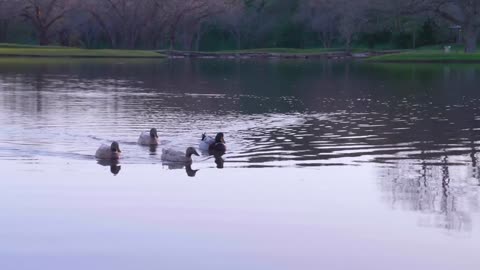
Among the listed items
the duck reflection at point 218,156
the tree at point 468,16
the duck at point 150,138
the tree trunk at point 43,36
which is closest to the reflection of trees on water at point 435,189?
the duck reflection at point 218,156

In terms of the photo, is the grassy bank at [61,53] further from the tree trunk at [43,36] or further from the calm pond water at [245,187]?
the calm pond water at [245,187]

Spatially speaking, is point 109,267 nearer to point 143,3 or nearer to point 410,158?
point 410,158

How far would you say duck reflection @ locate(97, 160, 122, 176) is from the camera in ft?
64.0

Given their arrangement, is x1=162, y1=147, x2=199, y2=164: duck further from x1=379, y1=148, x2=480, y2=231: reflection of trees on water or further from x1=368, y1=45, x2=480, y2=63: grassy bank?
x1=368, y1=45, x2=480, y2=63: grassy bank

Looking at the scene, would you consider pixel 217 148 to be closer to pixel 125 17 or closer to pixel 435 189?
pixel 435 189

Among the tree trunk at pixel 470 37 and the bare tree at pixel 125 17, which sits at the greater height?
the bare tree at pixel 125 17

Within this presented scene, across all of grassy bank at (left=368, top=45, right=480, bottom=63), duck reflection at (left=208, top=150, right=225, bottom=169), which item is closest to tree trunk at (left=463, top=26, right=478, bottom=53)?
grassy bank at (left=368, top=45, right=480, bottom=63)

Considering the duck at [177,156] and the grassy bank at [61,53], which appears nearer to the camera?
the duck at [177,156]

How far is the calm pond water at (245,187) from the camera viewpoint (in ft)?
43.4

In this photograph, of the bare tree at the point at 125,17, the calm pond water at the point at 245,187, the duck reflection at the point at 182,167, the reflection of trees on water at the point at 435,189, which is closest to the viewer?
the calm pond water at the point at 245,187

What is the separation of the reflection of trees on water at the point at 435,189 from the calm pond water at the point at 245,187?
32 millimetres

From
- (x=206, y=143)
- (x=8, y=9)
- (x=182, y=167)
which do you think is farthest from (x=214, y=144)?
(x=8, y=9)

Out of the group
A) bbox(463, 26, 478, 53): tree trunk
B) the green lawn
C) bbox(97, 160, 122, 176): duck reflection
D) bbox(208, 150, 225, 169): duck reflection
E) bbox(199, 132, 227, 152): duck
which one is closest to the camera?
bbox(97, 160, 122, 176): duck reflection

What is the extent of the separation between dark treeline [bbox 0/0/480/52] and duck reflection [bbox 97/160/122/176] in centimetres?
6650
